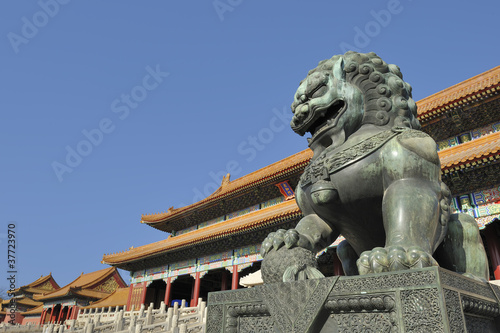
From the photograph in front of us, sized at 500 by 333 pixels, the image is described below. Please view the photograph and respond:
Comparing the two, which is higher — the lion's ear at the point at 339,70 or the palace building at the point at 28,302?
the palace building at the point at 28,302

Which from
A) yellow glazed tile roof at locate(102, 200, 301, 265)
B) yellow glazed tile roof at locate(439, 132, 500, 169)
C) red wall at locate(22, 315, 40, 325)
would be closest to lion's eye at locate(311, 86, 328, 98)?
yellow glazed tile roof at locate(439, 132, 500, 169)

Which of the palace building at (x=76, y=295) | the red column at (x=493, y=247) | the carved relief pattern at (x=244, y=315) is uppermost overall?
the palace building at (x=76, y=295)

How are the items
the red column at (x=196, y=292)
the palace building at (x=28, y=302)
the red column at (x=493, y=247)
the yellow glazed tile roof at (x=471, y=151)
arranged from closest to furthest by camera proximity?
the yellow glazed tile roof at (x=471, y=151)
the red column at (x=493, y=247)
the red column at (x=196, y=292)
the palace building at (x=28, y=302)

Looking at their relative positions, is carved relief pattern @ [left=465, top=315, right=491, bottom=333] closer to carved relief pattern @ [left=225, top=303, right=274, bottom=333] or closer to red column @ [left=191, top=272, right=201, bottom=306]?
carved relief pattern @ [left=225, top=303, right=274, bottom=333]

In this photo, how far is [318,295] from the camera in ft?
4.52

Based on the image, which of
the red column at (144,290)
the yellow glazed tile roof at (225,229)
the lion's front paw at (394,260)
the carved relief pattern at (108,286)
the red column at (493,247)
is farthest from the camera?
the carved relief pattern at (108,286)

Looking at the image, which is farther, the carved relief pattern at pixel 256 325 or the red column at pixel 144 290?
the red column at pixel 144 290

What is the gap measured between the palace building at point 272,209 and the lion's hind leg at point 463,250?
662cm

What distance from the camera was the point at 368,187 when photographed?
5.77 ft

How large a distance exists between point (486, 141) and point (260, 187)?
8.16 m

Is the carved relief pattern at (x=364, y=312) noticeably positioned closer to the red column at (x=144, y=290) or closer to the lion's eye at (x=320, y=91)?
the lion's eye at (x=320, y=91)

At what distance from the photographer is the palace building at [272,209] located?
826 cm

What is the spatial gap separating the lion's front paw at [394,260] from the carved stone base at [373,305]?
102 mm

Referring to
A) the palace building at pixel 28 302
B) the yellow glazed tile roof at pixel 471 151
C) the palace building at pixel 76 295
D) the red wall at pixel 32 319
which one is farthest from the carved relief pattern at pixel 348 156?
the red wall at pixel 32 319
